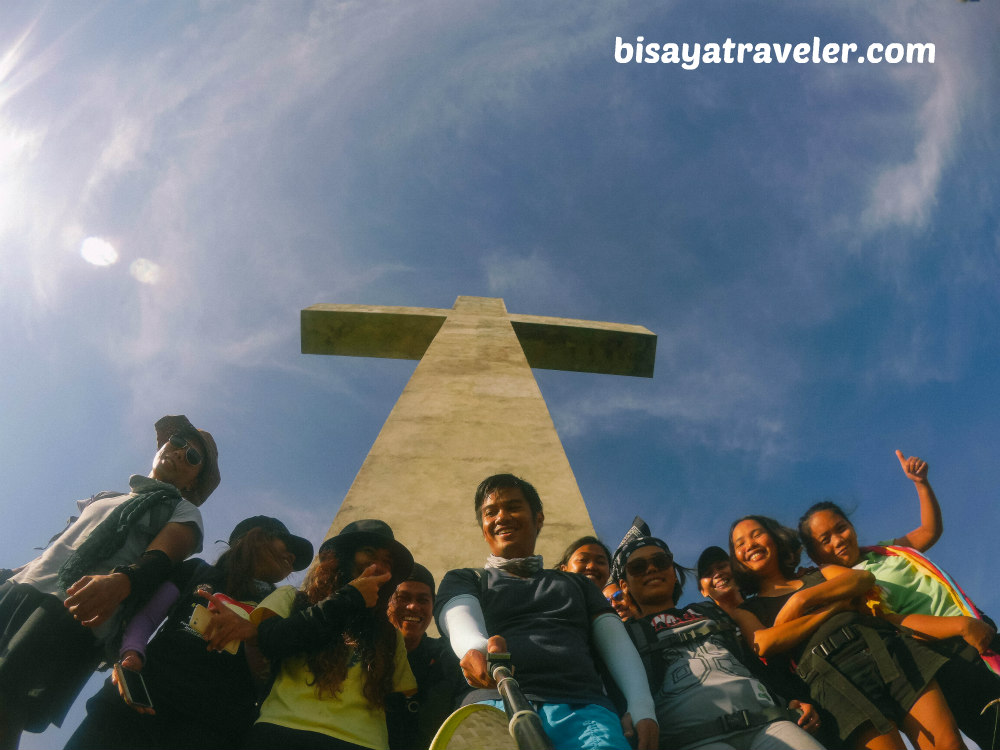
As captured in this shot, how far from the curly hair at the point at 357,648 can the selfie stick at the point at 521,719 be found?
68 cm

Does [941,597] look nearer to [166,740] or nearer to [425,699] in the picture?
[425,699]

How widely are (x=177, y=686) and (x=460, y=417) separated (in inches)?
86.7

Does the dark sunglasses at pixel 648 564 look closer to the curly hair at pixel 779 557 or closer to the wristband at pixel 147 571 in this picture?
the curly hair at pixel 779 557

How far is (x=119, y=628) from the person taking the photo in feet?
6.32

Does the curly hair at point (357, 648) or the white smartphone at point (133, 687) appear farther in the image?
the curly hair at point (357, 648)

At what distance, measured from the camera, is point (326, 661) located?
1797 millimetres

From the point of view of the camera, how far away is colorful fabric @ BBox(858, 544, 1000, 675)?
216cm

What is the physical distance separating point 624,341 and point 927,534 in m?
3.80

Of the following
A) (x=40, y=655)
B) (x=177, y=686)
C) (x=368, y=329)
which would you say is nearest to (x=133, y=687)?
(x=177, y=686)

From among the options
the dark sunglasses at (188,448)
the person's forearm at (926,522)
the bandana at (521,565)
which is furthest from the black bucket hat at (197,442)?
the person's forearm at (926,522)

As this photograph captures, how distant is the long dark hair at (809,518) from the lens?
253 cm

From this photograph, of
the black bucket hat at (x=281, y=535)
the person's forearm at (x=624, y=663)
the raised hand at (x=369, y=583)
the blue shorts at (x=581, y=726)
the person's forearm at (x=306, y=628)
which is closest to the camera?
the blue shorts at (x=581, y=726)

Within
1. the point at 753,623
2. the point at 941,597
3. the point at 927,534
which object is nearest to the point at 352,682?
the point at 753,623

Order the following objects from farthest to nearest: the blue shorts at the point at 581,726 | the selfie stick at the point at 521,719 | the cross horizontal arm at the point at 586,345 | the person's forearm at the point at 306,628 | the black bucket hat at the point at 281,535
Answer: the cross horizontal arm at the point at 586,345 < the black bucket hat at the point at 281,535 < the person's forearm at the point at 306,628 < the blue shorts at the point at 581,726 < the selfie stick at the point at 521,719
